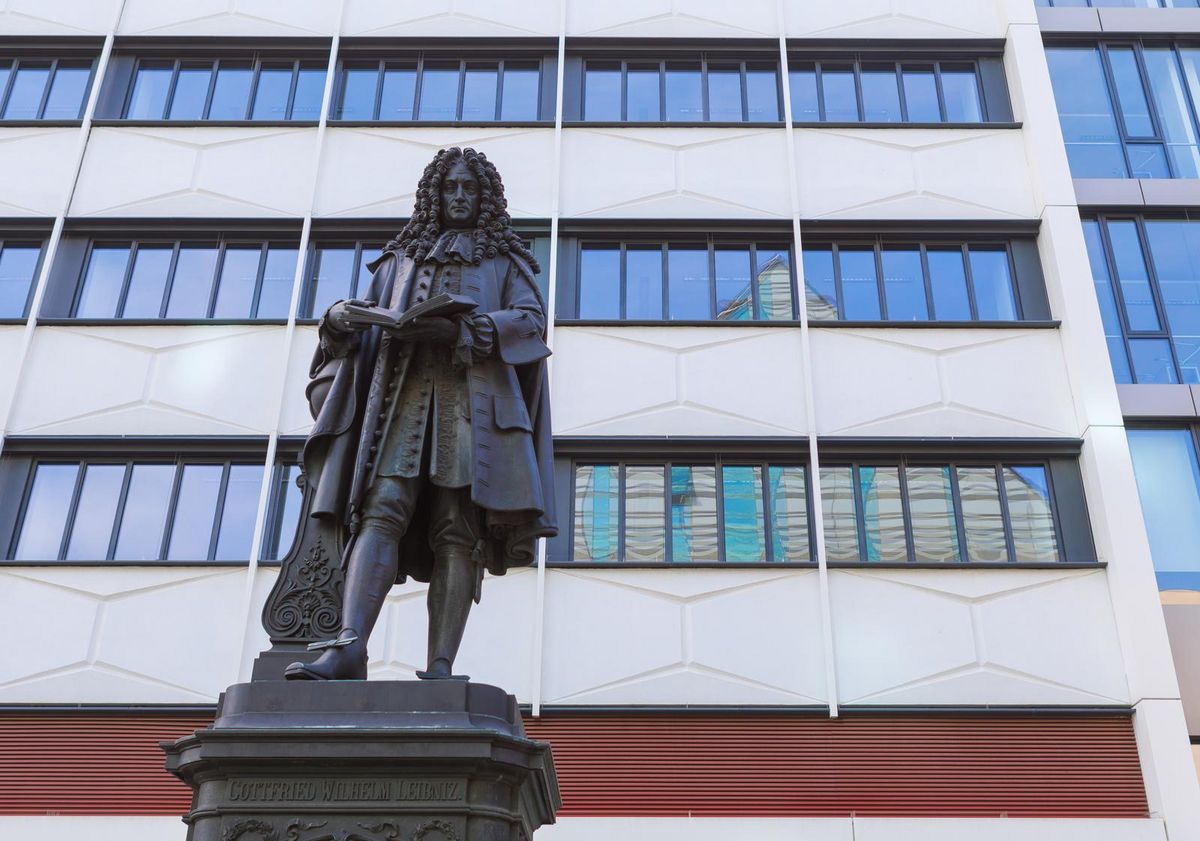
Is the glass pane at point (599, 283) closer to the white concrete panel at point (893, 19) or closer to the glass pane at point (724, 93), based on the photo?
the glass pane at point (724, 93)

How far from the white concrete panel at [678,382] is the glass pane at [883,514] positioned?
4.30 ft

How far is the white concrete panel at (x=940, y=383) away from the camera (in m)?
17.2

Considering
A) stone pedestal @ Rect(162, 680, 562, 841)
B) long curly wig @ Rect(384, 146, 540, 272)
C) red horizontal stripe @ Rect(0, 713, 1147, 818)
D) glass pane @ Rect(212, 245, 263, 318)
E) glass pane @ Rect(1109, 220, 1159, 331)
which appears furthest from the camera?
glass pane @ Rect(1109, 220, 1159, 331)

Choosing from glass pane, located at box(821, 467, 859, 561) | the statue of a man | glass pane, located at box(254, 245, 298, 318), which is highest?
glass pane, located at box(254, 245, 298, 318)

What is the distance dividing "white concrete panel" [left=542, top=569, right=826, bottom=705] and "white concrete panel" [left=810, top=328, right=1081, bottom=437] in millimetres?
2817

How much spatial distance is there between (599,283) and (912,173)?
5.33 m

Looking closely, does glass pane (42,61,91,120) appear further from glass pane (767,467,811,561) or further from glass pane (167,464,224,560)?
glass pane (767,467,811,561)

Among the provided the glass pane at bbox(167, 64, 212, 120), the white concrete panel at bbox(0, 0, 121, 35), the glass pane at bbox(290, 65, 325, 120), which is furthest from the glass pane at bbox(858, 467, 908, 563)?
the white concrete panel at bbox(0, 0, 121, 35)

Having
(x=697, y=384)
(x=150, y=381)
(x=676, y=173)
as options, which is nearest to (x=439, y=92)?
(x=676, y=173)

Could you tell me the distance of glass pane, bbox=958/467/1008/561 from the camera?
16562 millimetres

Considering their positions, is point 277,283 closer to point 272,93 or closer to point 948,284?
point 272,93

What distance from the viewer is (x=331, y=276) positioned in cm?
1880

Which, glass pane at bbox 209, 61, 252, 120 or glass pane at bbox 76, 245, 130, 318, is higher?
glass pane at bbox 209, 61, 252, 120

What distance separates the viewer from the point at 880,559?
16453 mm
